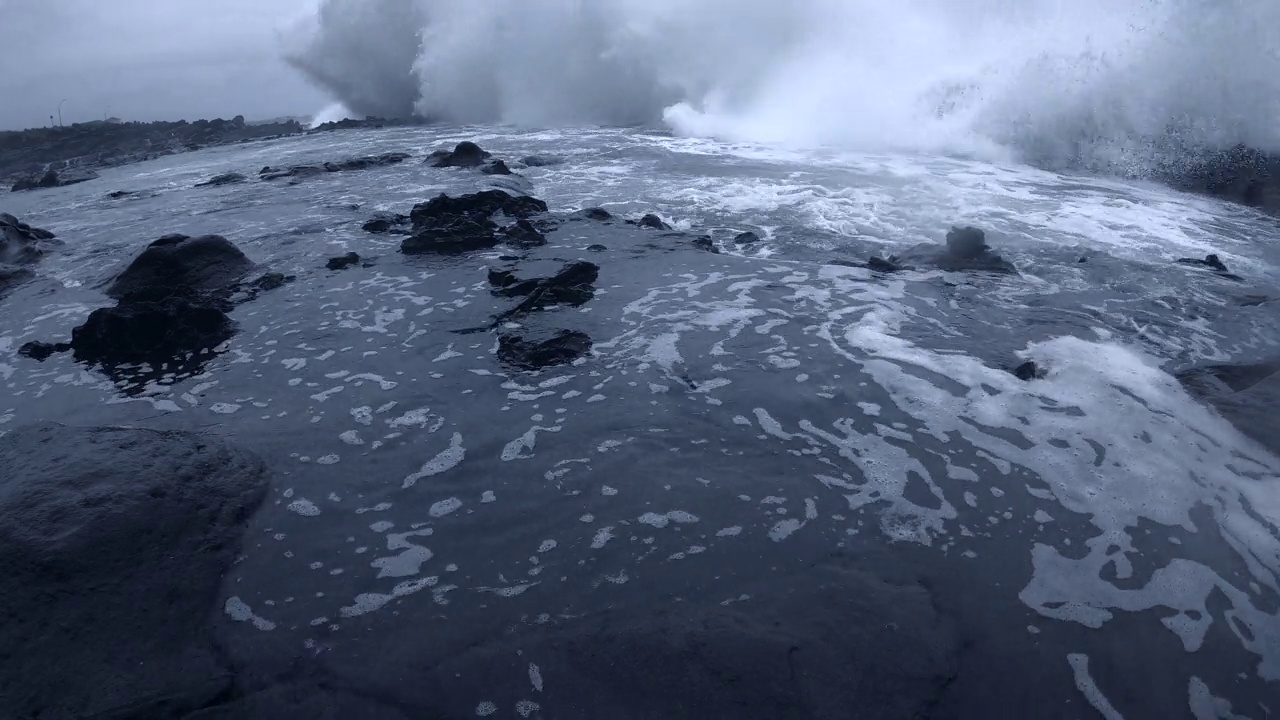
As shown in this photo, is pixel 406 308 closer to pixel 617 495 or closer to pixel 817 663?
pixel 617 495

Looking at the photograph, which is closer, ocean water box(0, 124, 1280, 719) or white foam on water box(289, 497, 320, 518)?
ocean water box(0, 124, 1280, 719)

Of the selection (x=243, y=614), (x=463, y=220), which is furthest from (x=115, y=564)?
(x=463, y=220)

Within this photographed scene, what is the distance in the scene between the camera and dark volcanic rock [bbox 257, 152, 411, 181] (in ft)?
71.4

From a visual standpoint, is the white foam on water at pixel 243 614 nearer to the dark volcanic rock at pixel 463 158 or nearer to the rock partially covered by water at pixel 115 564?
the rock partially covered by water at pixel 115 564

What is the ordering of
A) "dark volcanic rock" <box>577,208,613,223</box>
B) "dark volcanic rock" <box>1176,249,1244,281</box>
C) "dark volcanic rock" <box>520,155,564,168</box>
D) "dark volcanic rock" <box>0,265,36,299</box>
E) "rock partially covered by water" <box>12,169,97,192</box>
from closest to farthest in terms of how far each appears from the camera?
1. "dark volcanic rock" <box>1176,249,1244,281</box>
2. "dark volcanic rock" <box>0,265,36,299</box>
3. "dark volcanic rock" <box>577,208,613,223</box>
4. "dark volcanic rock" <box>520,155,564,168</box>
5. "rock partially covered by water" <box>12,169,97,192</box>

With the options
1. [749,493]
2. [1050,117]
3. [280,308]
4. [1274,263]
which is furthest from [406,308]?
[1050,117]

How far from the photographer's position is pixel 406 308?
907cm

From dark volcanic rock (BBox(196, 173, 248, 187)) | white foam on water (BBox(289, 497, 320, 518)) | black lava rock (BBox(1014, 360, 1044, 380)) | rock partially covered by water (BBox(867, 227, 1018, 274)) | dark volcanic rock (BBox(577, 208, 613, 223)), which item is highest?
dark volcanic rock (BBox(196, 173, 248, 187))

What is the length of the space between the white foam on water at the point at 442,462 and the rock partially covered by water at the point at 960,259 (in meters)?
6.70

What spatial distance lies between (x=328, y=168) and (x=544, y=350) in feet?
59.2

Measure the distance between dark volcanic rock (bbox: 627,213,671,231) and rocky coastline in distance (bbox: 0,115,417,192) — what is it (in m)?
31.9

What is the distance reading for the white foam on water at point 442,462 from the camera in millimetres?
5449

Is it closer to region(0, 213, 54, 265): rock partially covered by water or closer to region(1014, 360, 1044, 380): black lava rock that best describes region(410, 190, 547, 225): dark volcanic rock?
region(0, 213, 54, 265): rock partially covered by water

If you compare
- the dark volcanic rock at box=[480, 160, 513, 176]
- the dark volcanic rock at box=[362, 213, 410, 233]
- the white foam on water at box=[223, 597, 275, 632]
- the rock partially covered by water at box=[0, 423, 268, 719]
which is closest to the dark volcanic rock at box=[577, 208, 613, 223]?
the dark volcanic rock at box=[362, 213, 410, 233]
